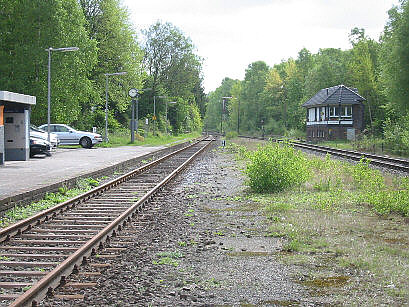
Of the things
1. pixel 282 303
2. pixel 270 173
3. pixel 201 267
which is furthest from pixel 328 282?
pixel 270 173

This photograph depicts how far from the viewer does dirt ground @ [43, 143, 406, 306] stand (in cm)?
564

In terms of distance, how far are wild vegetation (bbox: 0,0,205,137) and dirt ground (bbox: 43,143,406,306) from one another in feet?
86.9

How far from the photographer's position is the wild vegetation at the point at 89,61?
116ft

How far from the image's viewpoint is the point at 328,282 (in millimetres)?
6207

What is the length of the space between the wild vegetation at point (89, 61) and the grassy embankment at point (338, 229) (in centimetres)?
2371

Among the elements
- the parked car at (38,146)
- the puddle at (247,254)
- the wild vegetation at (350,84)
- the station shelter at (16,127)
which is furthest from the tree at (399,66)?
the puddle at (247,254)

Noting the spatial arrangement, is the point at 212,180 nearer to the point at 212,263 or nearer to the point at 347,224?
the point at 347,224

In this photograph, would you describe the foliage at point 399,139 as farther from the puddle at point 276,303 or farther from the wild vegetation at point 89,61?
the puddle at point 276,303

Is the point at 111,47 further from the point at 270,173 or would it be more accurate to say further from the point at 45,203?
the point at 45,203

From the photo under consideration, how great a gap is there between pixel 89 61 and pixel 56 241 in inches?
1377

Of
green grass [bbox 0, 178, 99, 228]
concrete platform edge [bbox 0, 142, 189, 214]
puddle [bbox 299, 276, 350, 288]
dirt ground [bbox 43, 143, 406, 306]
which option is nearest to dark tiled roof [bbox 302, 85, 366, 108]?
concrete platform edge [bbox 0, 142, 189, 214]

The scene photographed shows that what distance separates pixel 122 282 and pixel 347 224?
5045mm

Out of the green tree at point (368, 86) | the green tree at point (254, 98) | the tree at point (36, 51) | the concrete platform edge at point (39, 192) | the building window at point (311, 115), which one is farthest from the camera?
the green tree at point (254, 98)

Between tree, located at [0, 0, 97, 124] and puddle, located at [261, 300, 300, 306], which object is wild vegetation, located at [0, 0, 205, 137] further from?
puddle, located at [261, 300, 300, 306]
